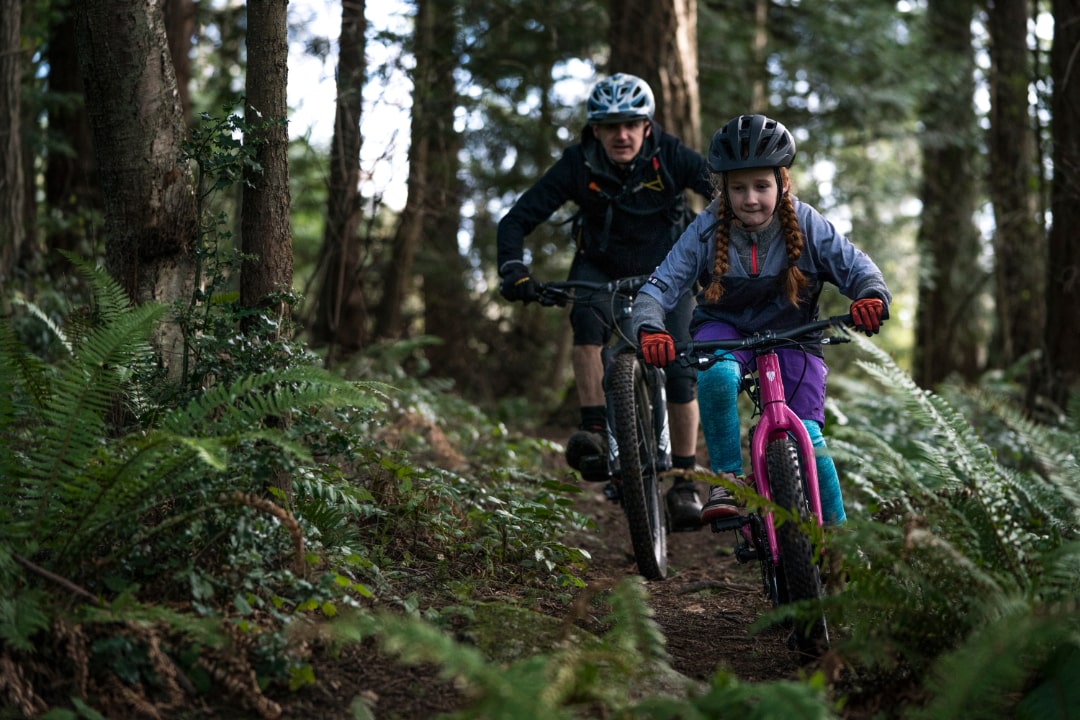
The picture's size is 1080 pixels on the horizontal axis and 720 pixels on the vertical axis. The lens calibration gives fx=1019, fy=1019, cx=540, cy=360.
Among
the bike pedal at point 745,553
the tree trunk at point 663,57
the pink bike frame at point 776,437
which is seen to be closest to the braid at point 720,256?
the pink bike frame at point 776,437

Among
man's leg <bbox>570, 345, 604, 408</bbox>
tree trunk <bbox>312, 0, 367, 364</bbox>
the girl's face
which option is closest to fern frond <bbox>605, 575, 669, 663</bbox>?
the girl's face

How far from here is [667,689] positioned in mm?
3400

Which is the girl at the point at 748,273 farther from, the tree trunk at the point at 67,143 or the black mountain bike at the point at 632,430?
the tree trunk at the point at 67,143

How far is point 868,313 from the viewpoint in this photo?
158 inches

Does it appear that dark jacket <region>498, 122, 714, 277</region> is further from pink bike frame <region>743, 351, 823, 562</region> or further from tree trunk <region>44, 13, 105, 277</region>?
tree trunk <region>44, 13, 105, 277</region>

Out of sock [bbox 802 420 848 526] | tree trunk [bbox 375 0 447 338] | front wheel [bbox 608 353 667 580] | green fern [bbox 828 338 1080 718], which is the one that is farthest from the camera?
tree trunk [bbox 375 0 447 338]

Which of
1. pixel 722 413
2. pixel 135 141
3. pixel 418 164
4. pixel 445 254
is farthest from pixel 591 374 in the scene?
pixel 445 254

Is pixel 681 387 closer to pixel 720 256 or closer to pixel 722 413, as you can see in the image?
pixel 722 413

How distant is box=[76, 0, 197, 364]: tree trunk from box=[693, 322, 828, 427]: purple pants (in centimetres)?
262

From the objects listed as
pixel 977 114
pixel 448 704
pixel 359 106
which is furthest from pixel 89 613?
pixel 977 114

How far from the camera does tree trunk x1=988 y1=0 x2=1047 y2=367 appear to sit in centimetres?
1224

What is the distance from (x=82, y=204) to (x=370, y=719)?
10589 millimetres

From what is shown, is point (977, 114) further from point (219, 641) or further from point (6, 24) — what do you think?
point (219, 641)

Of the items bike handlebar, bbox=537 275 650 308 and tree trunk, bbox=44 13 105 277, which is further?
tree trunk, bbox=44 13 105 277
